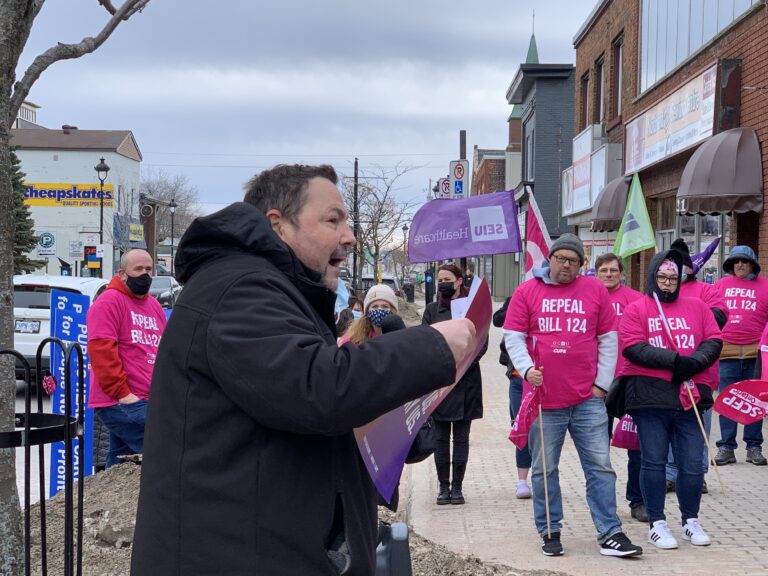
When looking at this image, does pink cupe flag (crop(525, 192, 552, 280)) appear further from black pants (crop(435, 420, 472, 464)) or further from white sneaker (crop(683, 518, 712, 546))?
white sneaker (crop(683, 518, 712, 546))

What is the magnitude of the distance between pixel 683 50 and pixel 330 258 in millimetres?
15005

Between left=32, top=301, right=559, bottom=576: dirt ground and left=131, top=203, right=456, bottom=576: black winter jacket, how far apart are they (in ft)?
10.2

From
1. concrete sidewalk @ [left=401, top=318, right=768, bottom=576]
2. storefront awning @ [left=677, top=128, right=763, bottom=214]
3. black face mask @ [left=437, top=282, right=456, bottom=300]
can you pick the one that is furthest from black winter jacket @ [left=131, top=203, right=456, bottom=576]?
storefront awning @ [left=677, top=128, right=763, bottom=214]

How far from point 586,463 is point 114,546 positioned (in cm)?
308

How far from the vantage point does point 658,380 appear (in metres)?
6.25

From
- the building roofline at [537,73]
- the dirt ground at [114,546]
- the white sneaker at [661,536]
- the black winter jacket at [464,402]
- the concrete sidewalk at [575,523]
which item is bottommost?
the concrete sidewalk at [575,523]

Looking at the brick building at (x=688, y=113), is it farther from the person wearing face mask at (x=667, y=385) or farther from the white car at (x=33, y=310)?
the white car at (x=33, y=310)

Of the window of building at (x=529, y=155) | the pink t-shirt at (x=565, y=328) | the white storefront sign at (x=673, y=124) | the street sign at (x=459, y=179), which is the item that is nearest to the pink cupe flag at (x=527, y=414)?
the pink t-shirt at (x=565, y=328)

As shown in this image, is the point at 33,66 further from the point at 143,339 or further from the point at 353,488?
the point at 353,488

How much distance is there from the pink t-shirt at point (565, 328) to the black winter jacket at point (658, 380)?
27cm

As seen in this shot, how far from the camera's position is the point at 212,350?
80.2 inches

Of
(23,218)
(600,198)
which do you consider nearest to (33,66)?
(600,198)

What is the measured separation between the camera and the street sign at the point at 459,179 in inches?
781

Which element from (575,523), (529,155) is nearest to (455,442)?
(575,523)
